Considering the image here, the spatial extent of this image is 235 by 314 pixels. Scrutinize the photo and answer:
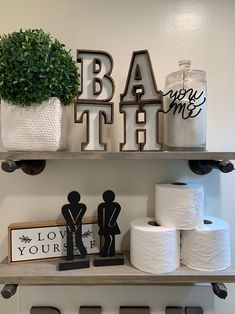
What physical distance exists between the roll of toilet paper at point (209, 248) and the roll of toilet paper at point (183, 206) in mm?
27

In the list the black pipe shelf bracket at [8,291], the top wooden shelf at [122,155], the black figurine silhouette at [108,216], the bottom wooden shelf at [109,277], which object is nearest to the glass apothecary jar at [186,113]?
the top wooden shelf at [122,155]

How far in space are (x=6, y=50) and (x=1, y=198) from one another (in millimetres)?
411

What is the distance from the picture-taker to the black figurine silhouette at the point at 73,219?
667 mm

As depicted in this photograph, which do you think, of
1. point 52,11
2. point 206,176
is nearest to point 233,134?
point 206,176

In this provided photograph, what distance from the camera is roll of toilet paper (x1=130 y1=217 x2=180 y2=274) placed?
2.10ft

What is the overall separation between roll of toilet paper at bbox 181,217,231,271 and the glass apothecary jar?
0.20 meters

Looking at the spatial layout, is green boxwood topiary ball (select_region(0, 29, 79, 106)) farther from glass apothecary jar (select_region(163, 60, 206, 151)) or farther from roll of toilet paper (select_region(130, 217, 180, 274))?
roll of toilet paper (select_region(130, 217, 180, 274))

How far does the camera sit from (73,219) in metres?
0.67

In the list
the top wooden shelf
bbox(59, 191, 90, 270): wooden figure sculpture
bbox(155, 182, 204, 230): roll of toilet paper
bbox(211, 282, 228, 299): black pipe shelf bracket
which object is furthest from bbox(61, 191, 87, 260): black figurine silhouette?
bbox(211, 282, 228, 299): black pipe shelf bracket

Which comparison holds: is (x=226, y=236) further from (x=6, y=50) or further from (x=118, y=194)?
(x=6, y=50)

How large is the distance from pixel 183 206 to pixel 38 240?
1.27ft

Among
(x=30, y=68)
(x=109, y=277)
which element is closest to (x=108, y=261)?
(x=109, y=277)

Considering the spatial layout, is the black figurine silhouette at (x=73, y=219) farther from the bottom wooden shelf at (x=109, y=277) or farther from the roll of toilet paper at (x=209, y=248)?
the roll of toilet paper at (x=209, y=248)

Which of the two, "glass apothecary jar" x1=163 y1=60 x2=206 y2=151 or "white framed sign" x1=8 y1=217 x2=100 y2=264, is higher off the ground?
"glass apothecary jar" x1=163 y1=60 x2=206 y2=151
